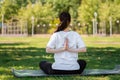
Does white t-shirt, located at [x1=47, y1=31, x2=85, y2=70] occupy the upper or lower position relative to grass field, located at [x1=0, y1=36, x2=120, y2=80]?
upper

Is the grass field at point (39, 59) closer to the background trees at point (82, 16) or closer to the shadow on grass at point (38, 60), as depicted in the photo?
the shadow on grass at point (38, 60)

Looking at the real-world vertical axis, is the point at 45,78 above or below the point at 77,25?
above

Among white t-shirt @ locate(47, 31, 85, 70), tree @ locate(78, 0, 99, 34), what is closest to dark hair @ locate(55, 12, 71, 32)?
white t-shirt @ locate(47, 31, 85, 70)

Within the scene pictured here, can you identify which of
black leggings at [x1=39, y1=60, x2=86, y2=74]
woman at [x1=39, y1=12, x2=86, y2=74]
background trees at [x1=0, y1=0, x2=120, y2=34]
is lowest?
background trees at [x1=0, y1=0, x2=120, y2=34]

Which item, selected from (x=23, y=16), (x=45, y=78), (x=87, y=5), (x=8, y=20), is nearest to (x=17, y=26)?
(x=23, y=16)

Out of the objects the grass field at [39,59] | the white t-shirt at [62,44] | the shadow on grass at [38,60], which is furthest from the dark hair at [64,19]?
the shadow on grass at [38,60]

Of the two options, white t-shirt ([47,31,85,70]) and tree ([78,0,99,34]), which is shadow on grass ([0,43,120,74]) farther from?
tree ([78,0,99,34])

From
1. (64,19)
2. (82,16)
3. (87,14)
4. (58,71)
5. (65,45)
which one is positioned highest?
(64,19)

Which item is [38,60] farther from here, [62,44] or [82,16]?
[82,16]

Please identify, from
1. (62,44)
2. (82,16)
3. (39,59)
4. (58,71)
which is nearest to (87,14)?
(82,16)

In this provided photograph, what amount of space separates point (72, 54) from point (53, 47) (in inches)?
15.2

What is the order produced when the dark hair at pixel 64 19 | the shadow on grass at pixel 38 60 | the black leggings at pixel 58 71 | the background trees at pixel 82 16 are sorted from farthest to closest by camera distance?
1. the background trees at pixel 82 16
2. the shadow on grass at pixel 38 60
3. the black leggings at pixel 58 71
4. the dark hair at pixel 64 19

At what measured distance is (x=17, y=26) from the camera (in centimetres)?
5553

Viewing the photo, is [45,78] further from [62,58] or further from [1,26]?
[1,26]
